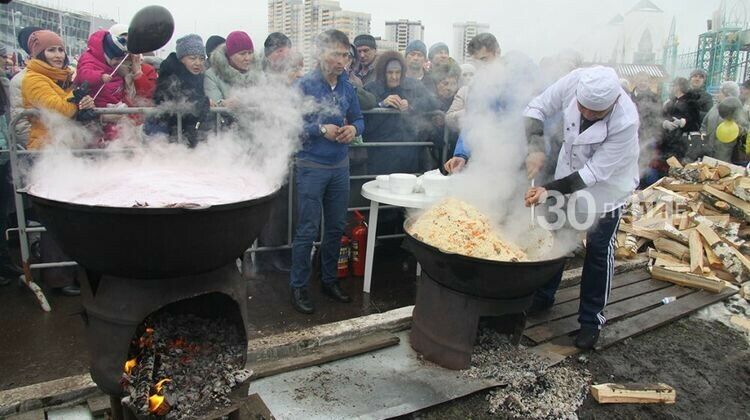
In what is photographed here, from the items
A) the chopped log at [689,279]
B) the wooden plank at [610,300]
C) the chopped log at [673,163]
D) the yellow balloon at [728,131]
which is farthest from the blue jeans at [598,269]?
the yellow balloon at [728,131]

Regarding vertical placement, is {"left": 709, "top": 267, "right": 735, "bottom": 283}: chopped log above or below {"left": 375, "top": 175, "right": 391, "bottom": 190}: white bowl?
below

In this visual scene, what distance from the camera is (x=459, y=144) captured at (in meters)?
5.01

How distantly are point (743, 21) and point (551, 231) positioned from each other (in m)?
4.25

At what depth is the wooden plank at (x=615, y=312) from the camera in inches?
178

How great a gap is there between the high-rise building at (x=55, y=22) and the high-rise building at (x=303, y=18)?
1531mm

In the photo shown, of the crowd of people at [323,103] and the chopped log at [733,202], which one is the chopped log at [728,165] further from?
the crowd of people at [323,103]

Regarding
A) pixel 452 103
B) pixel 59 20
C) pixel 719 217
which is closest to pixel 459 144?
pixel 452 103

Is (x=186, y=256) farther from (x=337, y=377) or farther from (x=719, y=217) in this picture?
(x=719, y=217)

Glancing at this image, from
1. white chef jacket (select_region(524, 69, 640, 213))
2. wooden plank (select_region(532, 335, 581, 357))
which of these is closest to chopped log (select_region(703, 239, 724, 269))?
white chef jacket (select_region(524, 69, 640, 213))

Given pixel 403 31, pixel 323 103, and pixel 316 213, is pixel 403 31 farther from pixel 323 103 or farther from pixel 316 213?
pixel 316 213

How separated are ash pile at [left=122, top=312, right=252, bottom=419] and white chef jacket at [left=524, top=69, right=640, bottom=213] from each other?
2.88 meters

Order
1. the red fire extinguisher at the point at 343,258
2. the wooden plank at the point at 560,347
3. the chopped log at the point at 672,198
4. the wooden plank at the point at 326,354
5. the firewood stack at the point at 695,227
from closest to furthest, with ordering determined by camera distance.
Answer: the wooden plank at the point at 326,354 → the wooden plank at the point at 560,347 → the red fire extinguisher at the point at 343,258 → the firewood stack at the point at 695,227 → the chopped log at the point at 672,198

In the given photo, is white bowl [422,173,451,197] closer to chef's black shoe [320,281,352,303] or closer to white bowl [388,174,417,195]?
white bowl [388,174,417,195]

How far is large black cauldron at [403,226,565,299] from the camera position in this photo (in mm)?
3400
